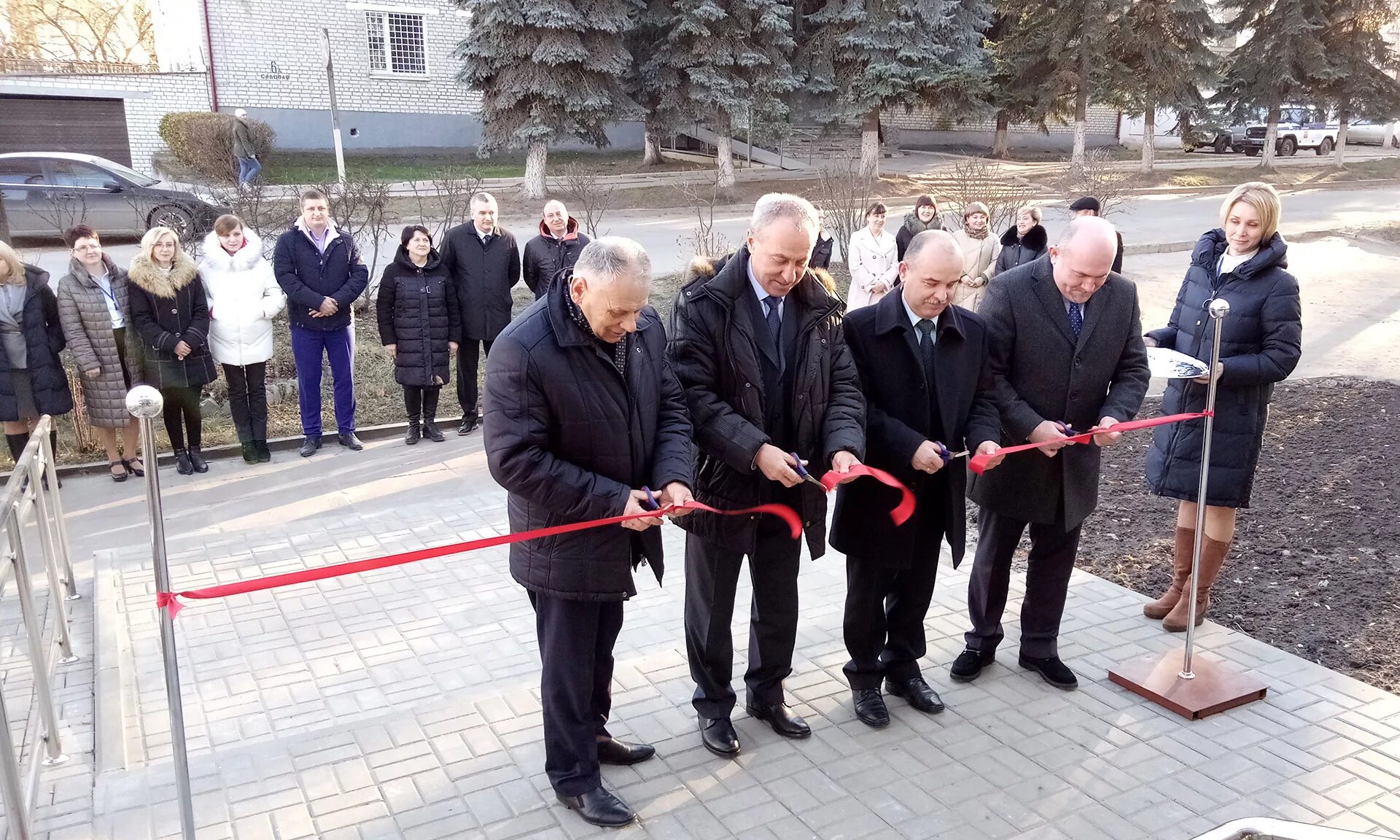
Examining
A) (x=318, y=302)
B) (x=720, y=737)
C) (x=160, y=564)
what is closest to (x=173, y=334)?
(x=318, y=302)

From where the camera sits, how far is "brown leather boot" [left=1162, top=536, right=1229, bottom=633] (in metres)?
5.36

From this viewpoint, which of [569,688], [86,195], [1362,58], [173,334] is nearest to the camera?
[569,688]

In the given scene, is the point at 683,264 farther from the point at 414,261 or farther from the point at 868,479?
the point at 868,479

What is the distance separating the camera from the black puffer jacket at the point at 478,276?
8.70m

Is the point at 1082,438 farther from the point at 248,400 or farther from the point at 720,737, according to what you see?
the point at 248,400

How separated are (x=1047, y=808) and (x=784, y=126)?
22.2m

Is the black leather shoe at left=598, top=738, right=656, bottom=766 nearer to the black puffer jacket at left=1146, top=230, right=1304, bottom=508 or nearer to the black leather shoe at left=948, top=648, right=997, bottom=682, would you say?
the black leather shoe at left=948, top=648, right=997, bottom=682

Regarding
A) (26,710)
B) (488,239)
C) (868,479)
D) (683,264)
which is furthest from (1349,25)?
(26,710)

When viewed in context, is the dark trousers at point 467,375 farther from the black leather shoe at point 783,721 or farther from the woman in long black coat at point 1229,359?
the woman in long black coat at point 1229,359

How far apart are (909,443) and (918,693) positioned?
1.21 metres

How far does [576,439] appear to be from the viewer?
3785mm

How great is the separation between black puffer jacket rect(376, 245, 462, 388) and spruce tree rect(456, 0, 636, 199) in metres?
14.9

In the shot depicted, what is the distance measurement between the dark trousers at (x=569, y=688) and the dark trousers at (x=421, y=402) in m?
5.07

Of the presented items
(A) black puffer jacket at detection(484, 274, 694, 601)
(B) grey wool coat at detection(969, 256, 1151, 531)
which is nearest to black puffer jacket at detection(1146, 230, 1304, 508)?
(B) grey wool coat at detection(969, 256, 1151, 531)
